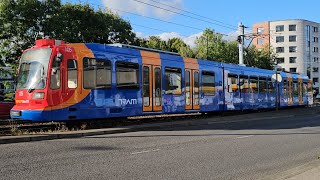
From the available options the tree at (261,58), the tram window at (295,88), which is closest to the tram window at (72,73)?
the tram window at (295,88)

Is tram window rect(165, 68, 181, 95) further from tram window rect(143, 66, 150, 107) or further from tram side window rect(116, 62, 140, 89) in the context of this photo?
tram side window rect(116, 62, 140, 89)

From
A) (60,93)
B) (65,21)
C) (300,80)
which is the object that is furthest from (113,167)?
(300,80)

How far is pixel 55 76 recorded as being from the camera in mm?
15711

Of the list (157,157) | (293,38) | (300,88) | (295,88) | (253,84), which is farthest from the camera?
(293,38)

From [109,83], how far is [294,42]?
10636 centimetres

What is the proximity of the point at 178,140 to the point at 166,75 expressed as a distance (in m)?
7.16

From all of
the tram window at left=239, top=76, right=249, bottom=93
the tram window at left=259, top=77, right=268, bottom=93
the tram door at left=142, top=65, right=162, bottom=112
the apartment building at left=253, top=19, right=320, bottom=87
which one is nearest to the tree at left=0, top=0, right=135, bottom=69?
Result: the tram window at left=239, top=76, right=249, bottom=93

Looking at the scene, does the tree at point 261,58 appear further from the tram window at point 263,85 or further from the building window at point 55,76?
the building window at point 55,76

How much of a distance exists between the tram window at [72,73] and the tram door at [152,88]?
3976mm

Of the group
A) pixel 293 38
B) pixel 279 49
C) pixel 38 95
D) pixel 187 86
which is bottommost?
pixel 38 95

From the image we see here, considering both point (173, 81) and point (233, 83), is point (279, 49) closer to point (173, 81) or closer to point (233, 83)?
point (233, 83)

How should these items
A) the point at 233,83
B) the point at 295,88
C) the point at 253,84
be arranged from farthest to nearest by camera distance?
1. the point at 295,88
2. the point at 253,84
3. the point at 233,83

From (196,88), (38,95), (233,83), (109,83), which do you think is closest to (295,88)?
(233,83)

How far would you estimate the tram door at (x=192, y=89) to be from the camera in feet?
73.3
